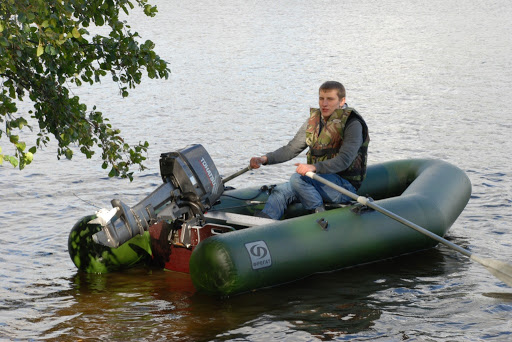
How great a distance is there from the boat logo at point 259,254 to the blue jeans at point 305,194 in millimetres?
782

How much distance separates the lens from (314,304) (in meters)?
5.95

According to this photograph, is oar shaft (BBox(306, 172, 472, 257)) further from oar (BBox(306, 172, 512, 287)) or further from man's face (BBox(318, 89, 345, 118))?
man's face (BBox(318, 89, 345, 118))

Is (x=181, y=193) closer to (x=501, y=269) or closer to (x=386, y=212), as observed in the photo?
(x=386, y=212)

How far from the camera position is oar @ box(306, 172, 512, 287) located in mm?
5977

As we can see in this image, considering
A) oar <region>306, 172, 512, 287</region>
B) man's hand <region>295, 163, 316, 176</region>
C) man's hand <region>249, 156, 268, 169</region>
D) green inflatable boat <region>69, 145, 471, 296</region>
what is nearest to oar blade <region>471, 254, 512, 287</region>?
oar <region>306, 172, 512, 287</region>

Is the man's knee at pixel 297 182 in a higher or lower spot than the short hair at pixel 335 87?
lower

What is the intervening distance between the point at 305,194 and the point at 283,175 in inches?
155

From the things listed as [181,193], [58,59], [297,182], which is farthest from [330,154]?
[58,59]

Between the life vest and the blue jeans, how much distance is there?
0.12 meters

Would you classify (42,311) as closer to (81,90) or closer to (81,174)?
(81,174)

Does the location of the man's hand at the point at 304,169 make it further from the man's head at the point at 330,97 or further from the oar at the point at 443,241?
the man's head at the point at 330,97

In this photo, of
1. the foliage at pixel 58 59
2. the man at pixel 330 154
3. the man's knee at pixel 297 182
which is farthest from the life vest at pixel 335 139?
the foliage at pixel 58 59

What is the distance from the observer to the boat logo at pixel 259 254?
19.1 feet

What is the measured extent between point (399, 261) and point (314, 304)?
1.37 metres
